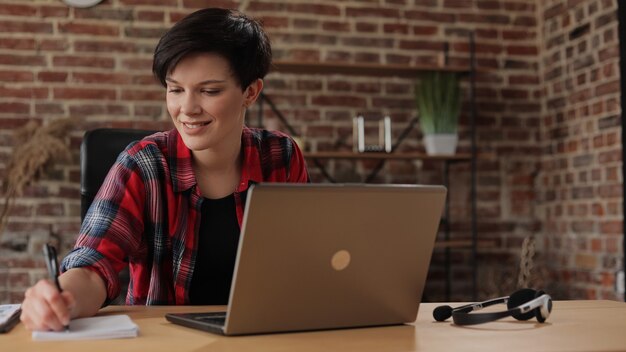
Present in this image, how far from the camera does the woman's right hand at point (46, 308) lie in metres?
A: 1.20

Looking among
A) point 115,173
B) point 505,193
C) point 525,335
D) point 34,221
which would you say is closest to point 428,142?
point 505,193

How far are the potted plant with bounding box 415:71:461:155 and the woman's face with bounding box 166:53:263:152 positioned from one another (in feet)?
6.93

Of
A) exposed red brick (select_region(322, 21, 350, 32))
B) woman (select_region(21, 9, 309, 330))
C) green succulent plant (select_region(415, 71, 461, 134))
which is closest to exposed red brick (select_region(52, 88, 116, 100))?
exposed red brick (select_region(322, 21, 350, 32))

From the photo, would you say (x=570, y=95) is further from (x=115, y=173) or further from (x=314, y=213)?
(x=314, y=213)

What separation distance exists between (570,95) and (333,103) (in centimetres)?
108

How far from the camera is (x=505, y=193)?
13.6 feet

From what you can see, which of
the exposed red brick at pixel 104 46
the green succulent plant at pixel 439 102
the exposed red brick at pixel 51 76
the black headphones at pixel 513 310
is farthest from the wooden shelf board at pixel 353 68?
the black headphones at pixel 513 310

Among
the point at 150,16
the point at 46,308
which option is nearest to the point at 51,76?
the point at 150,16

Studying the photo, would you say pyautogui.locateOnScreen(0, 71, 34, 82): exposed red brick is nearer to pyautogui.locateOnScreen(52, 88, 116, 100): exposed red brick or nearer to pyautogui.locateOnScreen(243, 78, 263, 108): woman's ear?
pyautogui.locateOnScreen(52, 88, 116, 100): exposed red brick

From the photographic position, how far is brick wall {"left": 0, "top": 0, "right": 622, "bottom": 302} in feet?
11.9

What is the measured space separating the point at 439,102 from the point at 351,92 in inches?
17.2

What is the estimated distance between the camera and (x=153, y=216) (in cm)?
175

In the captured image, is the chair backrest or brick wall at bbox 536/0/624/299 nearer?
the chair backrest

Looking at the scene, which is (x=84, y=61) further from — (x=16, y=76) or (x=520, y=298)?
(x=520, y=298)
